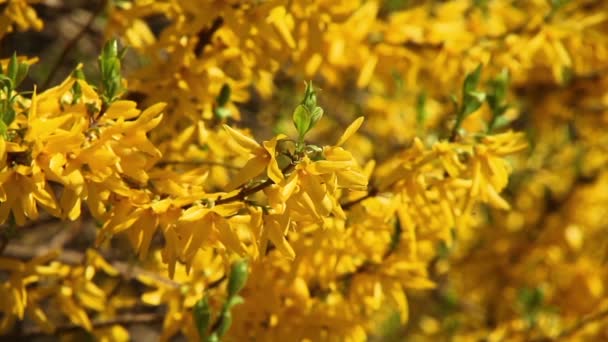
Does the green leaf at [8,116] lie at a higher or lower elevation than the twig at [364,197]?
higher

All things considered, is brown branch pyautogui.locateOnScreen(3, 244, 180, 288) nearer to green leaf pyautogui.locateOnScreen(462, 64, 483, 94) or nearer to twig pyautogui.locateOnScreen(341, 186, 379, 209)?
twig pyautogui.locateOnScreen(341, 186, 379, 209)

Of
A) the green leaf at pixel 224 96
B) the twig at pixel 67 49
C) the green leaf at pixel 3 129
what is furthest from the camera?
the twig at pixel 67 49

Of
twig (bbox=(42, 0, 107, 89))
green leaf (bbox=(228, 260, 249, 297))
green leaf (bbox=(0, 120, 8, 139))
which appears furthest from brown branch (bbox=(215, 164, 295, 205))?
twig (bbox=(42, 0, 107, 89))

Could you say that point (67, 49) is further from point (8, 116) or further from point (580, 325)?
point (580, 325)

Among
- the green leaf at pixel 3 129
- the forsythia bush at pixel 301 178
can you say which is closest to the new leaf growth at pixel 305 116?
the forsythia bush at pixel 301 178

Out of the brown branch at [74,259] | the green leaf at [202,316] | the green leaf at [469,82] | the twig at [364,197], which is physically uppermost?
the green leaf at [469,82]

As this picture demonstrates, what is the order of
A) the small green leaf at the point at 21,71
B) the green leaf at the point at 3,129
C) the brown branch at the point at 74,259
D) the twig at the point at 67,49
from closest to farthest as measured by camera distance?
the green leaf at the point at 3,129
the small green leaf at the point at 21,71
the twig at the point at 67,49
the brown branch at the point at 74,259

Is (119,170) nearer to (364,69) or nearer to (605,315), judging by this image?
(364,69)

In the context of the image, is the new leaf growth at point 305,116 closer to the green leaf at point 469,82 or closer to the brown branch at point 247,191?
the brown branch at point 247,191

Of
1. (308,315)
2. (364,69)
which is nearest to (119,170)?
(308,315)
